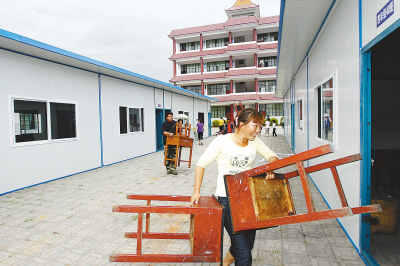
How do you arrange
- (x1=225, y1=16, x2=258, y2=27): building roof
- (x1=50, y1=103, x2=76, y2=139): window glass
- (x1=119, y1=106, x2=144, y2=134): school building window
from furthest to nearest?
(x1=225, y1=16, x2=258, y2=27): building roof → (x1=119, y1=106, x2=144, y2=134): school building window → (x1=50, y1=103, x2=76, y2=139): window glass

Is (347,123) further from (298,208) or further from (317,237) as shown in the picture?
(298,208)

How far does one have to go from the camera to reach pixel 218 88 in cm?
3841

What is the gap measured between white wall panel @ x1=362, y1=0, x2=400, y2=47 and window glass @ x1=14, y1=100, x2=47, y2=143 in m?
7.06

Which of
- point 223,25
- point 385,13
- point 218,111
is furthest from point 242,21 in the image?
point 385,13

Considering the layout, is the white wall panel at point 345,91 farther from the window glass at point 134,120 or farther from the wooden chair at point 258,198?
the window glass at point 134,120

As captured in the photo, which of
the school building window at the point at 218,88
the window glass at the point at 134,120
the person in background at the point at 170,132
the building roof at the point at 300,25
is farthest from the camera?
the school building window at the point at 218,88

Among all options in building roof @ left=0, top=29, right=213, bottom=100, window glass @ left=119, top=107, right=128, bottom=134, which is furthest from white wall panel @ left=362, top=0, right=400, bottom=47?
window glass @ left=119, top=107, right=128, bottom=134

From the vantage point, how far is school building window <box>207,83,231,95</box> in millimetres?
37844

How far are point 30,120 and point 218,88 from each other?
109 feet

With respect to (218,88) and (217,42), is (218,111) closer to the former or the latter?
(218,88)

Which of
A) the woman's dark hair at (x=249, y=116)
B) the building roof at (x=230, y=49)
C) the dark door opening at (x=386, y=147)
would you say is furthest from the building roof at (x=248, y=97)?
the woman's dark hair at (x=249, y=116)

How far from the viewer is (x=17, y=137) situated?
20.6 ft

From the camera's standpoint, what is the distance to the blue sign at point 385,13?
224 cm

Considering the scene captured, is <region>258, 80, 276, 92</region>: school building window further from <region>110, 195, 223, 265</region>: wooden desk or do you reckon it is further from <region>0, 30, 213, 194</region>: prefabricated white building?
<region>110, 195, 223, 265</region>: wooden desk
